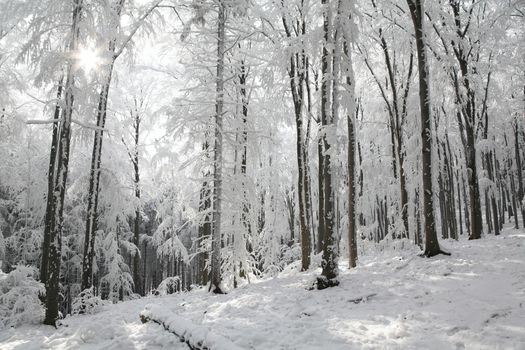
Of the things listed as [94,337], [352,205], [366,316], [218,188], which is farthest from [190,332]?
[352,205]

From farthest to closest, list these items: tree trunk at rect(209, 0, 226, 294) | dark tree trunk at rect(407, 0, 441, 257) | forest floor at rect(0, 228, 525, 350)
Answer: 1. tree trunk at rect(209, 0, 226, 294)
2. dark tree trunk at rect(407, 0, 441, 257)
3. forest floor at rect(0, 228, 525, 350)

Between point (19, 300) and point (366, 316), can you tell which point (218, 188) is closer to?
point (19, 300)

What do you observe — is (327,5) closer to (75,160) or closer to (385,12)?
(385,12)

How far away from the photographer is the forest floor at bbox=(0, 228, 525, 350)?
455 centimetres

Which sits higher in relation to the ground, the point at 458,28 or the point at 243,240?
the point at 458,28

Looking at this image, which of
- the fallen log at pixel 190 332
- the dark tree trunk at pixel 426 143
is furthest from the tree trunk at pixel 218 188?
the dark tree trunk at pixel 426 143

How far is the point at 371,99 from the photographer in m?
21.2

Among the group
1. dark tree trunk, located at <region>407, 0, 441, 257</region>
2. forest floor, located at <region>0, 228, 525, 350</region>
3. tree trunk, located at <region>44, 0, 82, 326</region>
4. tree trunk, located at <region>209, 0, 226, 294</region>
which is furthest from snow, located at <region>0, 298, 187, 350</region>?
dark tree trunk, located at <region>407, 0, 441, 257</region>

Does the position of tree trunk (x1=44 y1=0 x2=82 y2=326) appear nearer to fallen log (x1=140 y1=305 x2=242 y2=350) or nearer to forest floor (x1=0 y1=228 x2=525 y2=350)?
forest floor (x1=0 y1=228 x2=525 y2=350)

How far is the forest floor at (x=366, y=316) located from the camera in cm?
455

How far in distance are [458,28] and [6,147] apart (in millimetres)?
18736

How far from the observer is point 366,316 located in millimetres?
5730

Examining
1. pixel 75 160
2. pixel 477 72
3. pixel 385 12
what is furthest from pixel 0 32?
pixel 477 72

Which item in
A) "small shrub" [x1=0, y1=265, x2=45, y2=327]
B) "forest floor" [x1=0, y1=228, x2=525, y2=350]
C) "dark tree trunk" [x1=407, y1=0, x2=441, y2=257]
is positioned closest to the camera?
"forest floor" [x1=0, y1=228, x2=525, y2=350]
